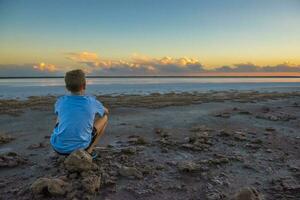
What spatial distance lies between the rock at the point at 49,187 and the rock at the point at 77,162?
0.40 meters

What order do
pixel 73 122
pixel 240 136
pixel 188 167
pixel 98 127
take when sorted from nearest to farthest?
pixel 73 122 → pixel 188 167 → pixel 98 127 → pixel 240 136

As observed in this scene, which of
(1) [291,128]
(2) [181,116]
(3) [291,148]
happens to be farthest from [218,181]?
(2) [181,116]

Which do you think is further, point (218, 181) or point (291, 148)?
point (291, 148)

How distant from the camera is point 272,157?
21.4ft

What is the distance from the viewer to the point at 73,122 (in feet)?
16.4

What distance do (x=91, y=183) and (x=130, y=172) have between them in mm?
876

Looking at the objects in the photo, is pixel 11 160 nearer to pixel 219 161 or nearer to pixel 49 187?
pixel 49 187

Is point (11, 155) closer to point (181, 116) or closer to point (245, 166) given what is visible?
point (245, 166)

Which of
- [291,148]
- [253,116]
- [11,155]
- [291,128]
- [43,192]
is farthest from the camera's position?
[253,116]

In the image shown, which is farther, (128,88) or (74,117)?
(128,88)

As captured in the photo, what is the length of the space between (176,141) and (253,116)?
582 cm

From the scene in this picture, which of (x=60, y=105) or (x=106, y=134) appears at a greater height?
(x=60, y=105)

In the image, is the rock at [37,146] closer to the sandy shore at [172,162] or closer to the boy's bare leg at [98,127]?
the sandy shore at [172,162]

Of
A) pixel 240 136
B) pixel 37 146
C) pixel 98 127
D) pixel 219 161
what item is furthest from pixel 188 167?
pixel 37 146
